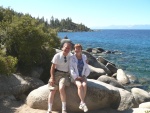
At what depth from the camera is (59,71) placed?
11.4m

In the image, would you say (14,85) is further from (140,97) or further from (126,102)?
(140,97)

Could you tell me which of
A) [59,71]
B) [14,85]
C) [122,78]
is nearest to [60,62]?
[59,71]

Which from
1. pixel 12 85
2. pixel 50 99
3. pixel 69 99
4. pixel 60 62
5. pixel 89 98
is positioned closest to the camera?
pixel 50 99

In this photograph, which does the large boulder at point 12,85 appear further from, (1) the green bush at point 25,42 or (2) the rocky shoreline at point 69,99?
(1) the green bush at point 25,42

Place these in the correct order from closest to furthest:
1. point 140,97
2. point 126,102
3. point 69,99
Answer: point 69,99
point 126,102
point 140,97

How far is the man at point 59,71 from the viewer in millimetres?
11133

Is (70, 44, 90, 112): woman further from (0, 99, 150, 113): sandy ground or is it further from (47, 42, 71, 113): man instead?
(0, 99, 150, 113): sandy ground

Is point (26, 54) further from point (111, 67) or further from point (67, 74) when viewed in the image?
point (111, 67)

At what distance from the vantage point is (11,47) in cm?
1717

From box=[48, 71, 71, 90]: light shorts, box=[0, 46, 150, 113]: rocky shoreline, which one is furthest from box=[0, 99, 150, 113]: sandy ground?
box=[48, 71, 71, 90]: light shorts

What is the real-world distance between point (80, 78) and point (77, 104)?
1257 millimetres

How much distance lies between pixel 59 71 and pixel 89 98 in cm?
174

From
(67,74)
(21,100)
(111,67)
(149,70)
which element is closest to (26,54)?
(21,100)

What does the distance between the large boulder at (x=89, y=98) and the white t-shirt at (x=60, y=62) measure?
2.93 feet
